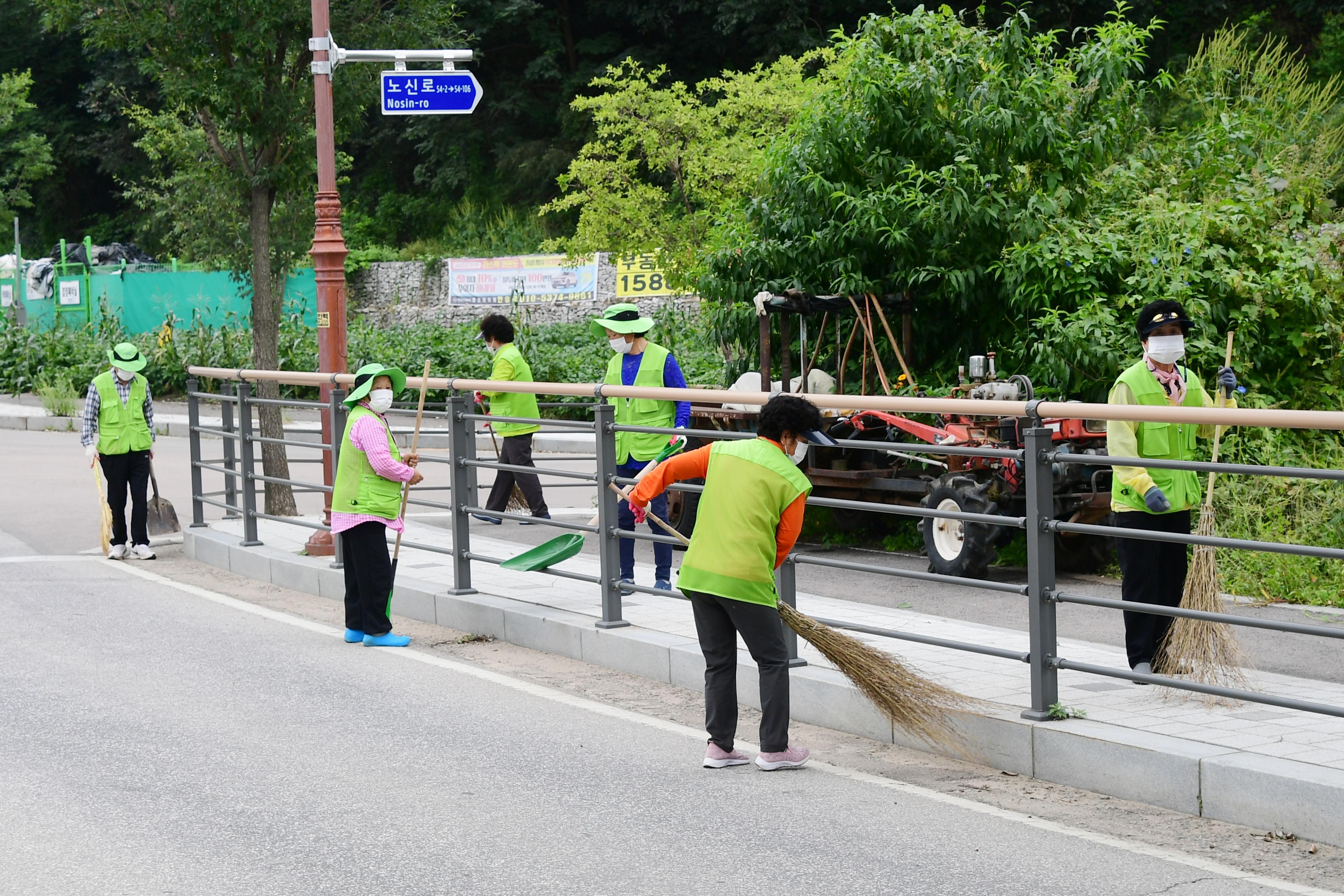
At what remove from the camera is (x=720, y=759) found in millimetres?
6199

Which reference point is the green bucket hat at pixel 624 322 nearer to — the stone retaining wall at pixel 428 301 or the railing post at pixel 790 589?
the railing post at pixel 790 589

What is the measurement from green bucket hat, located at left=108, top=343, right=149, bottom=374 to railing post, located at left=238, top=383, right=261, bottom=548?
1.13 meters

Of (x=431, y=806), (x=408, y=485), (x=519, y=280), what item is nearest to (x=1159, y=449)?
(x=431, y=806)

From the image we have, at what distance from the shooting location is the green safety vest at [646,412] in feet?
32.7

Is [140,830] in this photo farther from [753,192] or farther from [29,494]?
[753,192]

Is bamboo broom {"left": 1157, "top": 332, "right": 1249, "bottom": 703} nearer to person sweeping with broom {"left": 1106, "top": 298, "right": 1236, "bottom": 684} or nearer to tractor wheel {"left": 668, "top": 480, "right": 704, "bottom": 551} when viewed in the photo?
person sweeping with broom {"left": 1106, "top": 298, "right": 1236, "bottom": 684}

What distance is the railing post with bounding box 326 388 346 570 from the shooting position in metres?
10.5

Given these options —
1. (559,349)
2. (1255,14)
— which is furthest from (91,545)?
(1255,14)

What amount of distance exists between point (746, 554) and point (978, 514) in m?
2.07

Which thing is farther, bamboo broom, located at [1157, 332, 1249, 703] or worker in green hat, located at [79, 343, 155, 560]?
worker in green hat, located at [79, 343, 155, 560]

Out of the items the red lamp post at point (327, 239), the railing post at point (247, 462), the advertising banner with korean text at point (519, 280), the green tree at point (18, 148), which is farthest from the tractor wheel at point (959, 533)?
the green tree at point (18, 148)

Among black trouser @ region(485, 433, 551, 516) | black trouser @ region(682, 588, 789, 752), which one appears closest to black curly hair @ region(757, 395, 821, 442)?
black trouser @ region(682, 588, 789, 752)

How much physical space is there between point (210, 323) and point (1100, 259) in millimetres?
21867

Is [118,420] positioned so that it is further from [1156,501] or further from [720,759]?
[1156,501]
